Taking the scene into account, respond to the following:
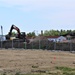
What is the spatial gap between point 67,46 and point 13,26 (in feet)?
75.0

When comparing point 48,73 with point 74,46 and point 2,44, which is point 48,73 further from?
point 2,44

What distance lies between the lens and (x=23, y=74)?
16.1m

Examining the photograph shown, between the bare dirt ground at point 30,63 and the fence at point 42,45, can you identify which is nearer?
the bare dirt ground at point 30,63

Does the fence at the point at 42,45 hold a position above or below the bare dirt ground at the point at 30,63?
above

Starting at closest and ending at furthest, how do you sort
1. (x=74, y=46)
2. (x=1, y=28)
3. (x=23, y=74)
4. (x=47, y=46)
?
1. (x=23, y=74)
2. (x=74, y=46)
3. (x=47, y=46)
4. (x=1, y=28)

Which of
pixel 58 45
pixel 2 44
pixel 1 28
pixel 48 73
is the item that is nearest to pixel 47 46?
pixel 58 45

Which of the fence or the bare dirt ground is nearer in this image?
the bare dirt ground

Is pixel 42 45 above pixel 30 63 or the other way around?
above

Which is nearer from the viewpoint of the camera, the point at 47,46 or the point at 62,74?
the point at 62,74

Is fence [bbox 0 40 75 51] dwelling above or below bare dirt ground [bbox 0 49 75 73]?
above

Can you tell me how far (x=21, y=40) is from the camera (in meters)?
77.6

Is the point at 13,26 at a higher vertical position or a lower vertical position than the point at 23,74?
higher

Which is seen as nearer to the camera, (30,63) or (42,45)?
(30,63)

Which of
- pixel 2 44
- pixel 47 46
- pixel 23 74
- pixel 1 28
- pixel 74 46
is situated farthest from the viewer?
pixel 1 28
